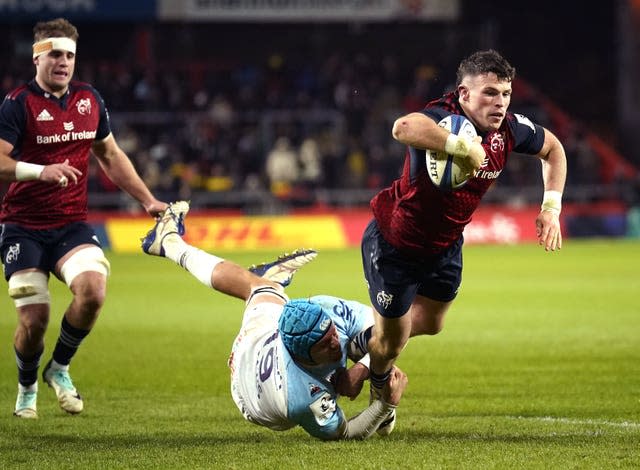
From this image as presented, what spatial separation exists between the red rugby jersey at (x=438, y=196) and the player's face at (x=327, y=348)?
948mm

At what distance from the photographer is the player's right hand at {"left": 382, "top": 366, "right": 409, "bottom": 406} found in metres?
7.36

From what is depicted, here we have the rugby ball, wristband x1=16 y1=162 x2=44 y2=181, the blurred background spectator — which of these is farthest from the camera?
the blurred background spectator

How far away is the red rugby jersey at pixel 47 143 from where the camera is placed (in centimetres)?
852

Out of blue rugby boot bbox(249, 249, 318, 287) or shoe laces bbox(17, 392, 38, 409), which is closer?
→ blue rugby boot bbox(249, 249, 318, 287)

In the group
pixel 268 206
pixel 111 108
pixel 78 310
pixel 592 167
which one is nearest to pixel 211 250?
pixel 268 206

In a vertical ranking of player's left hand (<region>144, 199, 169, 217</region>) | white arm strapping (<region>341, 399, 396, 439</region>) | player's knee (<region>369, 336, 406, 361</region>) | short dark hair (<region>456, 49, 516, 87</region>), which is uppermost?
short dark hair (<region>456, 49, 516, 87</region>)

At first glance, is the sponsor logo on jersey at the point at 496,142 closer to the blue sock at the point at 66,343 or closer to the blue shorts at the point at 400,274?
the blue shorts at the point at 400,274

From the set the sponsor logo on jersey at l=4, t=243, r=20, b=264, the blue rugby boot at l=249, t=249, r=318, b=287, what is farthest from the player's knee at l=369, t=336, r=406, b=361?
the sponsor logo on jersey at l=4, t=243, r=20, b=264

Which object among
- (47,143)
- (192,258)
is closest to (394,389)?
(192,258)

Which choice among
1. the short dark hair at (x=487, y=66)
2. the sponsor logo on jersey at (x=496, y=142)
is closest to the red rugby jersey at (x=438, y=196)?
the sponsor logo on jersey at (x=496, y=142)

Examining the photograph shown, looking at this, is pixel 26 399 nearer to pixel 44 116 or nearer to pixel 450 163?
pixel 44 116

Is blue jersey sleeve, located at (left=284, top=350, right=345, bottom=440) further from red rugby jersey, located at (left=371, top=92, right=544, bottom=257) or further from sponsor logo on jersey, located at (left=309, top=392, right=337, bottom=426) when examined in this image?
red rugby jersey, located at (left=371, top=92, right=544, bottom=257)

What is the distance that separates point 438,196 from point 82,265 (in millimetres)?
2638

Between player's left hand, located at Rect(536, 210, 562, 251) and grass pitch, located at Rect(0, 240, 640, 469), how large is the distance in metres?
1.16
